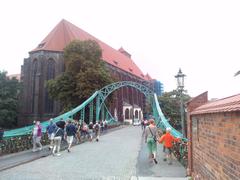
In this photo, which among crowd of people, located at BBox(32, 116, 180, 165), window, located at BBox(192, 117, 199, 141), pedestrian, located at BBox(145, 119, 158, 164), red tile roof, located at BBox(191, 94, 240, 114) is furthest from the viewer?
pedestrian, located at BBox(145, 119, 158, 164)

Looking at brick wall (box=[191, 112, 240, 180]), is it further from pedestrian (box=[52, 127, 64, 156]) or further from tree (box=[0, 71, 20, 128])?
tree (box=[0, 71, 20, 128])

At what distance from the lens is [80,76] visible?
117 ft

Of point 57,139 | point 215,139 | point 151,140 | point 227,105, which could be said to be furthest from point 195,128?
point 57,139

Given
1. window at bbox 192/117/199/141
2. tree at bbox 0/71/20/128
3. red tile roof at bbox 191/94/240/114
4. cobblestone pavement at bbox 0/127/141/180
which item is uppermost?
tree at bbox 0/71/20/128

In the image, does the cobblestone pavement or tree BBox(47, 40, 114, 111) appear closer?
the cobblestone pavement

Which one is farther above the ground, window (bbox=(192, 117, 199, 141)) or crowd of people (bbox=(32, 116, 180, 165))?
window (bbox=(192, 117, 199, 141))

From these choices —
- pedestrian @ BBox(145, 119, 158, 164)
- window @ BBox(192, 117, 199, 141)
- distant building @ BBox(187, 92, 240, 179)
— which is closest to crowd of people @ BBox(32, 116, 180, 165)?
pedestrian @ BBox(145, 119, 158, 164)

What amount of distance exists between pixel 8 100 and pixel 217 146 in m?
46.9

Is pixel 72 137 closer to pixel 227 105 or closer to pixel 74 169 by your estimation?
pixel 74 169

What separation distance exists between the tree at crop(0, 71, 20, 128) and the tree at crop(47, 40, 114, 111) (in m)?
12.4

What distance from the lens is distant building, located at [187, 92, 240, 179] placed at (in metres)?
3.88

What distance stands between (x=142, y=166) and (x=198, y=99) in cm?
339

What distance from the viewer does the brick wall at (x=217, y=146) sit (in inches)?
152

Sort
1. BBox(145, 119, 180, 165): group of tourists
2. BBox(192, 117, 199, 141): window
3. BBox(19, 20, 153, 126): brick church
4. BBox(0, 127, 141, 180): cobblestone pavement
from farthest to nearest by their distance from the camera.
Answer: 1. BBox(19, 20, 153, 126): brick church
2. BBox(145, 119, 180, 165): group of tourists
3. BBox(0, 127, 141, 180): cobblestone pavement
4. BBox(192, 117, 199, 141): window
